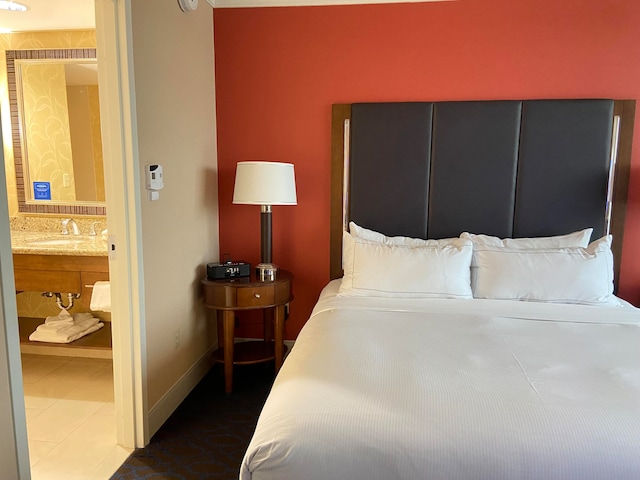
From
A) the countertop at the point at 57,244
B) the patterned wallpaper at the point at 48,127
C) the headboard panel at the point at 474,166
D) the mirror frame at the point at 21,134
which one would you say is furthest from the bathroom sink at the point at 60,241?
the headboard panel at the point at 474,166

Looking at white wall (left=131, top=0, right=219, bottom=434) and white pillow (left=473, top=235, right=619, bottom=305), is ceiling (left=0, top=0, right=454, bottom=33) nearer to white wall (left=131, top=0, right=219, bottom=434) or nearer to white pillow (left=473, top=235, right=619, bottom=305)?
white wall (left=131, top=0, right=219, bottom=434)

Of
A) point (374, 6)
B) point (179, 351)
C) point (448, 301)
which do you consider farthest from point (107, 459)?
point (374, 6)

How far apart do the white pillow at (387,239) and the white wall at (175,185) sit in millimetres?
1004

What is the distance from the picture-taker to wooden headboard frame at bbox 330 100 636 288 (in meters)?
2.94

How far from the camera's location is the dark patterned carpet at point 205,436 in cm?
218

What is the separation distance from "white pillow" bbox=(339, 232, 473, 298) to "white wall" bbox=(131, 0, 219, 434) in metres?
0.97

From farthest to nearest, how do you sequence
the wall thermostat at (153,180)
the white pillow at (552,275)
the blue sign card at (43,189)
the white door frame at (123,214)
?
the blue sign card at (43,189), the white pillow at (552,275), the wall thermostat at (153,180), the white door frame at (123,214)

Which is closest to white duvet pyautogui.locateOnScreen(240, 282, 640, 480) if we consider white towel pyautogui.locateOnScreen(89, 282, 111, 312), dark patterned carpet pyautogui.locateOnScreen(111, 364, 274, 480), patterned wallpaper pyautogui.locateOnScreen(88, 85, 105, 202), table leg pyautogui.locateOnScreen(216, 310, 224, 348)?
dark patterned carpet pyautogui.locateOnScreen(111, 364, 274, 480)

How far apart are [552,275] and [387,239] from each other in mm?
965

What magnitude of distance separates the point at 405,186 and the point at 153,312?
1.72m

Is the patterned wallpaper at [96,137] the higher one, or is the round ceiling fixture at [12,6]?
the round ceiling fixture at [12,6]

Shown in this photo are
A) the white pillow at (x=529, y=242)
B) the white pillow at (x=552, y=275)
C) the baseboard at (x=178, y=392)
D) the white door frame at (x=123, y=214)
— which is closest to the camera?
the white door frame at (x=123, y=214)

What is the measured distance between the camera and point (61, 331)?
330 cm

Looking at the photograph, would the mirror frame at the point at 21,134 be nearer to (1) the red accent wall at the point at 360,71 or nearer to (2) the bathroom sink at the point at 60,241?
(2) the bathroom sink at the point at 60,241
